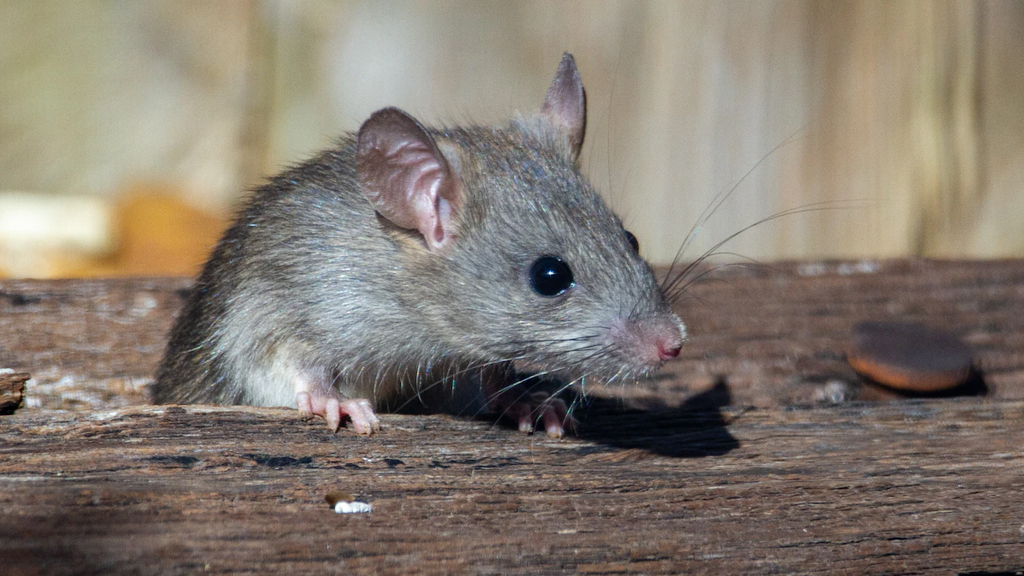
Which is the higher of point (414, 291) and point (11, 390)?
point (414, 291)

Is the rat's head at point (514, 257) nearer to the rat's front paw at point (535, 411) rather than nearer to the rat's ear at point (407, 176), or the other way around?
the rat's ear at point (407, 176)

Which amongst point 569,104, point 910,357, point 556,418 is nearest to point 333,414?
point 556,418

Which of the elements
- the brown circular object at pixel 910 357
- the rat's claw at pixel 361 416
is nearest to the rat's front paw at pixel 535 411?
the rat's claw at pixel 361 416

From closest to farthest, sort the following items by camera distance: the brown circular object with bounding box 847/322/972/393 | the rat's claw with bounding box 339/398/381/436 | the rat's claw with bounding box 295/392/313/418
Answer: the rat's claw with bounding box 339/398/381/436
the rat's claw with bounding box 295/392/313/418
the brown circular object with bounding box 847/322/972/393

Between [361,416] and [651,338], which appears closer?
[361,416]

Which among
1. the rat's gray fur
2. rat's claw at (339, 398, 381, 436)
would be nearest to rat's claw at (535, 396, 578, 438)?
the rat's gray fur

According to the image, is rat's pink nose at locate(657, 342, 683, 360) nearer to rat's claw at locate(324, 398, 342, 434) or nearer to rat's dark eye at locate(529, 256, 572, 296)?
rat's dark eye at locate(529, 256, 572, 296)

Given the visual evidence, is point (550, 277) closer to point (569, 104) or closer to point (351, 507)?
point (569, 104)
